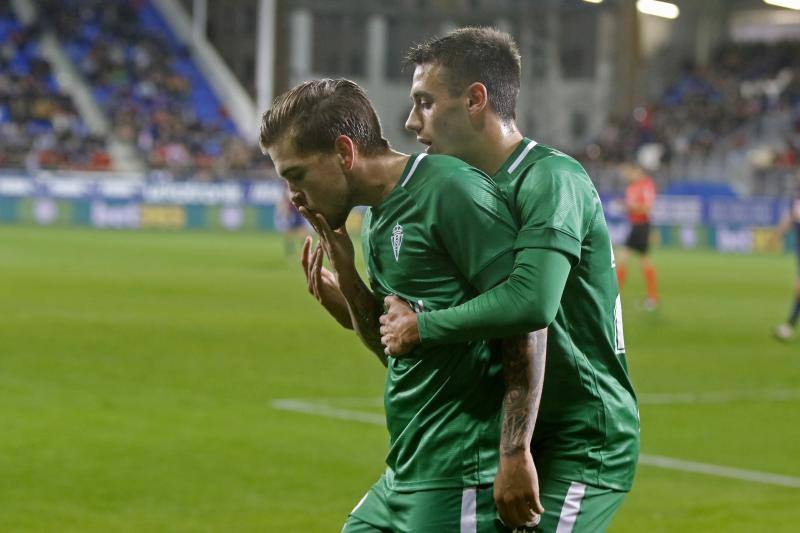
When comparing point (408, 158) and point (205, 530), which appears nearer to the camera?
point (408, 158)

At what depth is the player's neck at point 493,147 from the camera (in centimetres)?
400

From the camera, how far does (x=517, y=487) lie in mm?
3604

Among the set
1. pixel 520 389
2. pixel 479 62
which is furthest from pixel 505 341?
pixel 479 62

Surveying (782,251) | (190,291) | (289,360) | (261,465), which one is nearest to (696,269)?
(782,251)

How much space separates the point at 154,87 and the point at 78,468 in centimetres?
4836

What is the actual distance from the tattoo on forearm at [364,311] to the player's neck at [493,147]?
0.47 m

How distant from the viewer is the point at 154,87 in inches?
2197

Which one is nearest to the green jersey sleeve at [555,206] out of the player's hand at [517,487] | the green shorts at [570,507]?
Result: the player's hand at [517,487]

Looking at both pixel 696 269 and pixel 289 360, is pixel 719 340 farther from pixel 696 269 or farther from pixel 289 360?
pixel 696 269

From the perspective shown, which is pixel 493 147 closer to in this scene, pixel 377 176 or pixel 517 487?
pixel 377 176

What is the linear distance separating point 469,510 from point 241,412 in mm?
7494

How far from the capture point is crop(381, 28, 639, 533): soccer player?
3551 mm

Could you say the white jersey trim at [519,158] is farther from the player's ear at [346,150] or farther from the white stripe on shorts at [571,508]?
the white stripe on shorts at [571,508]

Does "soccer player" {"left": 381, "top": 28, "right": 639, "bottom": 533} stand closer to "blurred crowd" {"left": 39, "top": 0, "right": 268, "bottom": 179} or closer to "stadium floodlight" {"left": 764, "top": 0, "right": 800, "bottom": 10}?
"stadium floodlight" {"left": 764, "top": 0, "right": 800, "bottom": 10}
